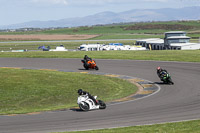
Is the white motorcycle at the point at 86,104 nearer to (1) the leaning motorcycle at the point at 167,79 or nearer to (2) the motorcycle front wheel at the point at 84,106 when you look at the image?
(2) the motorcycle front wheel at the point at 84,106

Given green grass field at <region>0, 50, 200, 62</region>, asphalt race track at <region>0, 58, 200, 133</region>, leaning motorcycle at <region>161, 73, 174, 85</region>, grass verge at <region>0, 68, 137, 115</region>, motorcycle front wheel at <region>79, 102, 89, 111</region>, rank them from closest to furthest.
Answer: asphalt race track at <region>0, 58, 200, 133</region> → motorcycle front wheel at <region>79, 102, 89, 111</region> → grass verge at <region>0, 68, 137, 115</region> → leaning motorcycle at <region>161, 73, 174, 85</region> → green grass field at <region>0, 50, 200, 62</region>

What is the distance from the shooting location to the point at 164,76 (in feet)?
103

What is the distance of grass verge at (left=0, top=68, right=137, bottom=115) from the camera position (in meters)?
26.2

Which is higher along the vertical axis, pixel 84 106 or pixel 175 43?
pixel 175 43

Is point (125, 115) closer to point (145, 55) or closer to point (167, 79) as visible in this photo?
point (167, 79)

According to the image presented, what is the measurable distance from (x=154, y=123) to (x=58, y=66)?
30.9 metres

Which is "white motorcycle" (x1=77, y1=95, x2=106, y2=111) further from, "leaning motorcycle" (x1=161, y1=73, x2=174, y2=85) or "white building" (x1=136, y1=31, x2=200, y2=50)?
"white building" (x1=136, y1=31, x2=200, y2=50)

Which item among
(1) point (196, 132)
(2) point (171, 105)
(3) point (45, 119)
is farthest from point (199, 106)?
(3) point (45, 119)

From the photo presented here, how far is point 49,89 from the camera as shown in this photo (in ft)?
101

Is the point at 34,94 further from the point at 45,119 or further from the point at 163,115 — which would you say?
the point at 163,115

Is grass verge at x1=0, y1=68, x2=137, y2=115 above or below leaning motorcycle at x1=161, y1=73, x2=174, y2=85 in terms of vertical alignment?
below

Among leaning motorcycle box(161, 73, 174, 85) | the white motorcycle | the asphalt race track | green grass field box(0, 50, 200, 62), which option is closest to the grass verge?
the white motorcycle

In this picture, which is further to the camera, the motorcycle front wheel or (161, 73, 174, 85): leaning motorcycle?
(161, 73, 174, 85): leaning motorcycle

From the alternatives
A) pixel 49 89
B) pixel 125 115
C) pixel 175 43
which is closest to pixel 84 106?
pixel 125 115
